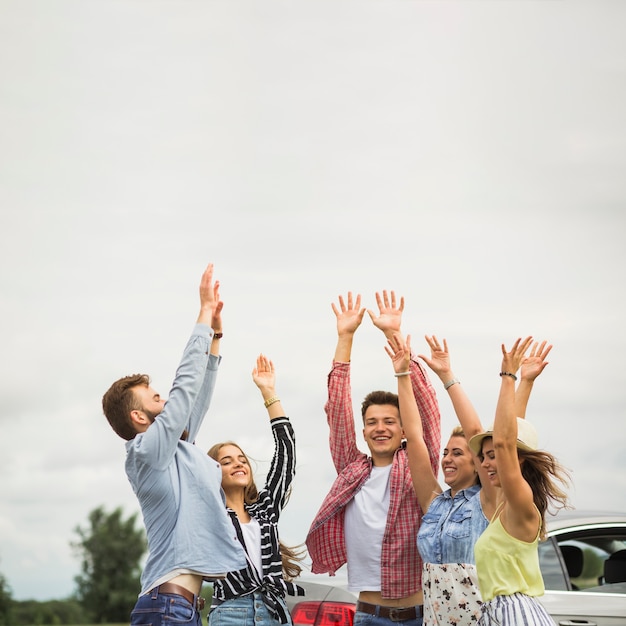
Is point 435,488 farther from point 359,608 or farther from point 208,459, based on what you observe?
point 208,459

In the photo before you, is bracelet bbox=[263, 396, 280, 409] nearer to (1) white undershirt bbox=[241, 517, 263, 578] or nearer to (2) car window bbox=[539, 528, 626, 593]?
(1) white undershirt bbox=[241, 517, 263, 578]

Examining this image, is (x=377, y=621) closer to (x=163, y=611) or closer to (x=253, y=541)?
(x=253, y=541)

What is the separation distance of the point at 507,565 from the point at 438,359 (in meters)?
1.50

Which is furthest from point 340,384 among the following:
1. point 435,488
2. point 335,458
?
point 435,488

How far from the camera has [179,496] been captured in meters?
4.38

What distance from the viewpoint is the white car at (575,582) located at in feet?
18.0

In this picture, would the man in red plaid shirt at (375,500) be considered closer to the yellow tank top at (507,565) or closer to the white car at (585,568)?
the yellow tank top at (507,565)

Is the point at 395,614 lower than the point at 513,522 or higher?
lower

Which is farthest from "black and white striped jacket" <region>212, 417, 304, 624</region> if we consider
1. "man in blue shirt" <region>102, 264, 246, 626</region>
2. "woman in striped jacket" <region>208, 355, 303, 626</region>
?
"man in blue shirt" <region>102, 264, 246, 626</region>

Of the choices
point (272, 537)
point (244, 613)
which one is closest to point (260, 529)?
point (272, 537)

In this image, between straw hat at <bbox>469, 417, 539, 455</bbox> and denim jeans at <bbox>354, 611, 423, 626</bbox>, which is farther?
denim jeans at <bbox>354, 611, 423, 626</bbox>

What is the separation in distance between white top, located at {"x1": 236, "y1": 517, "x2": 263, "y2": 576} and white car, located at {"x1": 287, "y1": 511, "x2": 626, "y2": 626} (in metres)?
0.75

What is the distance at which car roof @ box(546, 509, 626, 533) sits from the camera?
6.46 meters

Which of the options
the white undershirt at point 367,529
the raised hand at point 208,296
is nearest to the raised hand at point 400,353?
the white undershirt at point 367,529
